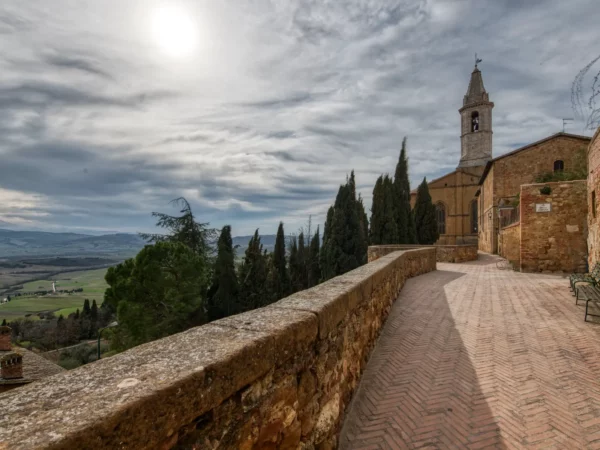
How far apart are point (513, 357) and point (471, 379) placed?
0.96 metres

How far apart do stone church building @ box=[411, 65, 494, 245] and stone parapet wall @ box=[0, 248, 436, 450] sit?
38.3 meters

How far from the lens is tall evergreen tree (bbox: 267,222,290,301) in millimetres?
32188

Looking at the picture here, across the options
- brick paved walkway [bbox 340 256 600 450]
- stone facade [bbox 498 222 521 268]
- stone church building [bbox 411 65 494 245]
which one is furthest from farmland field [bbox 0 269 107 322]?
brick paved walkway [bbox 340 256 600 450]

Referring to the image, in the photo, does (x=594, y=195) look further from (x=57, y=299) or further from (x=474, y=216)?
(x=57, y=299)

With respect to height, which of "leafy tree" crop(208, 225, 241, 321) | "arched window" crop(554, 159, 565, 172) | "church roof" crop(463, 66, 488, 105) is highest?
"church roof" crop(463, 66, 488, 105)

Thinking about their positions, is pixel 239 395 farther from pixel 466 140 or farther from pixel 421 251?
pixel 466 140

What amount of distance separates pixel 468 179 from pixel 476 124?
7.51 meters

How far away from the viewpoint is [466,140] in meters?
39.8

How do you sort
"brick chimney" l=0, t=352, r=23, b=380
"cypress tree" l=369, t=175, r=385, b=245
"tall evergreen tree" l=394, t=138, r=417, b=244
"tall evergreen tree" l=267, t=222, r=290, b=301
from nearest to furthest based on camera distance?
"brick chimney" l=0, t=352, r=23, b=380, "cypress tree" l=369, t=175, r=385, b=245, "tall evergreen tree" l=394, t=138, r=417, b=244, "tall evergreen tree" l=267, t=222, r=290, b=301

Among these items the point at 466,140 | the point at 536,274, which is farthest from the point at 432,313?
the point at 466,140

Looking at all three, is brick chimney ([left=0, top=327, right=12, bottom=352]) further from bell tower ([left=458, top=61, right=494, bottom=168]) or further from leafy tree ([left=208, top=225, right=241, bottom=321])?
bell tower ([left=458, top=61, right=494, bottom=168])

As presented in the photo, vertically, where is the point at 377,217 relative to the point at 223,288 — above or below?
above

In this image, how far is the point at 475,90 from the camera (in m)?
38.6

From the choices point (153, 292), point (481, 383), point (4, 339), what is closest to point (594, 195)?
point (481, 383)
